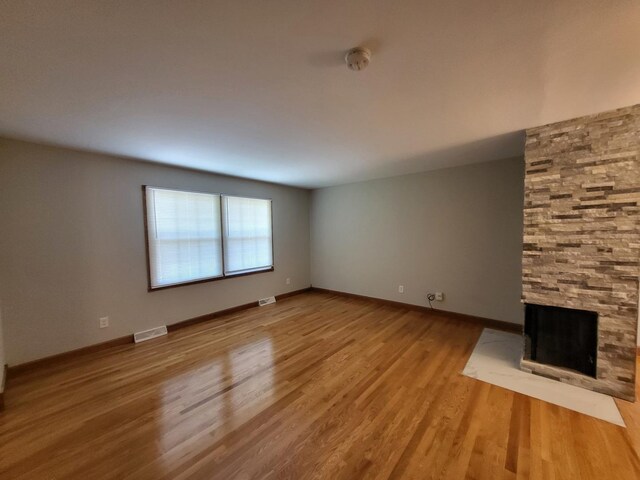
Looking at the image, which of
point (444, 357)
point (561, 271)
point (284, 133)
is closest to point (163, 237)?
point (284, 133)

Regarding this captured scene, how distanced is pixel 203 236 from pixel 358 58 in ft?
11.3

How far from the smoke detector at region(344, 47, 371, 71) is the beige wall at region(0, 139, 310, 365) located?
318 cm

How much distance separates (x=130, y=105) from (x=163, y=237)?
208 centimetres

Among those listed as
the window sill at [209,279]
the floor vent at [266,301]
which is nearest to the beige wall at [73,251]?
the window sill at [209,279]

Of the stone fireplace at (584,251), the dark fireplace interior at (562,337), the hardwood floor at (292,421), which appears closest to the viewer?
the hardwood floor at (292,421)

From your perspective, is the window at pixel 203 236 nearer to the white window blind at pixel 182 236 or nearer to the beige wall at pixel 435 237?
the white window blind at pixel 182 236

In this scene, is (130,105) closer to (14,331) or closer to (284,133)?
(284,133)

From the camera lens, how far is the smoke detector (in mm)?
1304

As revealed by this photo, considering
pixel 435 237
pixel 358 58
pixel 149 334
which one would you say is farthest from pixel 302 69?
pixel 149 334

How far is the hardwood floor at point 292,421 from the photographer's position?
1.46 metres

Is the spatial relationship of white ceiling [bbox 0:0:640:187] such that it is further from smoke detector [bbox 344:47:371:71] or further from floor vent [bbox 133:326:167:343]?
floor vent [bbox 133:326:167:343]

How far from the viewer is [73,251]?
2.80 meters

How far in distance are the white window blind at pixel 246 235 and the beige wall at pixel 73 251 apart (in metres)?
0.72

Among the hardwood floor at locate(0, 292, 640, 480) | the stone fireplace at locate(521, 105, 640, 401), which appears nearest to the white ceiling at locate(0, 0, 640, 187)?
the stone fireplace at locate(521, 105, 640, 401)
